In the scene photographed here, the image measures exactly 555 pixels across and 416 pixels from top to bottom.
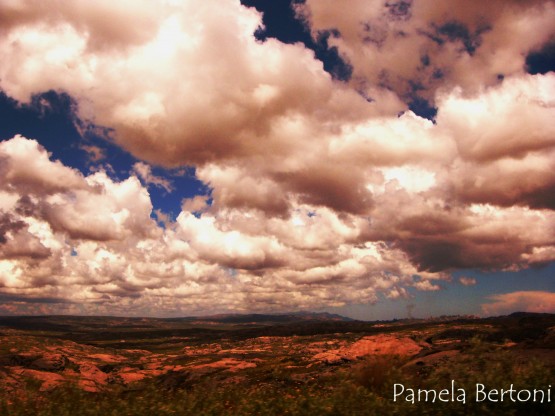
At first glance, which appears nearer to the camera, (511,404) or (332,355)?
(511,404)

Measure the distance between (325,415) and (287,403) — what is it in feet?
5.42

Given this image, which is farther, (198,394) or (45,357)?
Result: (45,357)

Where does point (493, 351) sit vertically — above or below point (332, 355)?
above

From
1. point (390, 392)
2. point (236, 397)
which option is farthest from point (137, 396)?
point (390, 392)

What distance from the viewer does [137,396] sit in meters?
15.1

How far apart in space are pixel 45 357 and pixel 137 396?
159160mm

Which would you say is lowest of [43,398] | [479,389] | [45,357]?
[45,357]

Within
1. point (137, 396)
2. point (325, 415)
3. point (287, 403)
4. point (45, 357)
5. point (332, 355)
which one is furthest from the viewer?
point (45, 357)

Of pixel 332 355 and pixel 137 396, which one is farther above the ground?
pixel 137 396

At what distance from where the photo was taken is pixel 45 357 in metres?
146

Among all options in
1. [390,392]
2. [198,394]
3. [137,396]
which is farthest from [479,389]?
[137,396]

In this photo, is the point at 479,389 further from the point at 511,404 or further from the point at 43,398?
the point at 43,398

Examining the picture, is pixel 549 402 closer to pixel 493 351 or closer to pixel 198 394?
pixel 493 351

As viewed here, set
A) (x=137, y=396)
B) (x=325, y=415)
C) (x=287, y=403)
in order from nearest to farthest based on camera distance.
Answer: (x=325, y=415) < (x=287, y=403) < (x=137, y=396)
